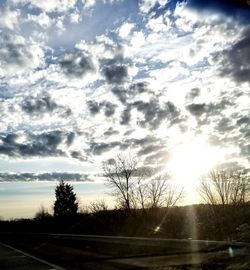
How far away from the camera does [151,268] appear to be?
11.0 meters

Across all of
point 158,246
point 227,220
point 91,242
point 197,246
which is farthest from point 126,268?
point 227,220

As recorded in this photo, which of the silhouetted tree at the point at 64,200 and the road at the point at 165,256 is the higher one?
the silhouetted tree at the point at 64,200

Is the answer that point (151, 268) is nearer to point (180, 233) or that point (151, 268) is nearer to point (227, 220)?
point (180, 233)

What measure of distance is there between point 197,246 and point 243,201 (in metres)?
26.3

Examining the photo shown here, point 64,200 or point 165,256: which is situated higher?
point 64,200

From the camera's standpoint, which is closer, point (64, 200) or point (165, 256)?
point (165, 256)

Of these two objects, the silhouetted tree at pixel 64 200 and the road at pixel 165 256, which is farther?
the silhouetted tree at pixel 64 200

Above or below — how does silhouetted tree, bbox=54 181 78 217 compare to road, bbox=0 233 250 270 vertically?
above

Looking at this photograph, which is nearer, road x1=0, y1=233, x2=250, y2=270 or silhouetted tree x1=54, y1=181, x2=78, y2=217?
road x1=0, y1=233, x2=250, y2=270

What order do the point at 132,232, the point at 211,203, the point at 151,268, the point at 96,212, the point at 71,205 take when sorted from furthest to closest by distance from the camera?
the point at 71,205 → the point at 211,203 → the point at 96,212 → the point at 132,232 → the point at 151,268

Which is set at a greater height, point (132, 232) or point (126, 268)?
point (132, 232)

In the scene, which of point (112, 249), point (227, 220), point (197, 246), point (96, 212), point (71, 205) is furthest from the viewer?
point (71, 205)

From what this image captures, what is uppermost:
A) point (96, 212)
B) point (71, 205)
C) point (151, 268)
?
point (71, 205)

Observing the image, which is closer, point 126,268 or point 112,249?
point 126,268
